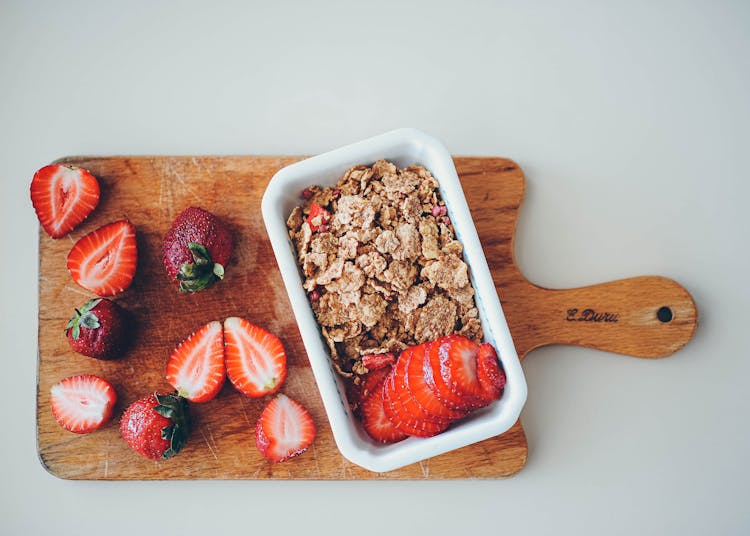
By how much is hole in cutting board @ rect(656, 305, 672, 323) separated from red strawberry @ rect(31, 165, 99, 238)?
57.2 inches

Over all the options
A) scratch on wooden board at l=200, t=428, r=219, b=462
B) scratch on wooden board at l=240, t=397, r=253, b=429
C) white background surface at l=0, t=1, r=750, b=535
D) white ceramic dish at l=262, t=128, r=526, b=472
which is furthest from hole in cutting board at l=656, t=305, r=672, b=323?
scratch on wooden board at l=200, t=428, r=219, b=462

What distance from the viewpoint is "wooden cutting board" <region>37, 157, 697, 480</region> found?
1.38 meters

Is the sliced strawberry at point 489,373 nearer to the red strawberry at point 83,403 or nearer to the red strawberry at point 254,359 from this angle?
the red strawberry at point 254,359

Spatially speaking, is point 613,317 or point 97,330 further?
point 613,317

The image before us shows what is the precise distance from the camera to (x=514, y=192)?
4.69 ft

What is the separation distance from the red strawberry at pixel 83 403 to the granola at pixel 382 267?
59 centimetres

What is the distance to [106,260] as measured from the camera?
1.36 m

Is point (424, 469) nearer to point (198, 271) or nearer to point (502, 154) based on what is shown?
point (198, 271)

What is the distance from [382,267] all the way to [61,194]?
2.72ft

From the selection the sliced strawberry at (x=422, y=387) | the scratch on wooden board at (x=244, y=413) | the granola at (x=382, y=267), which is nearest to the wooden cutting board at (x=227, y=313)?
the scratch on wooden board at (x=244, y=413)

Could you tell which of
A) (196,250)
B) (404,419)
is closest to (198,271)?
(196,250)

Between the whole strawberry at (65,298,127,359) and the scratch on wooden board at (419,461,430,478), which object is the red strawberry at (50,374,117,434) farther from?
the scratch on wooden board at (419,461,430,478)

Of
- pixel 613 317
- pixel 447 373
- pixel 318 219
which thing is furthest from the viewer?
pixel 613 317

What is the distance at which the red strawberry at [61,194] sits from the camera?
1.38 meters
